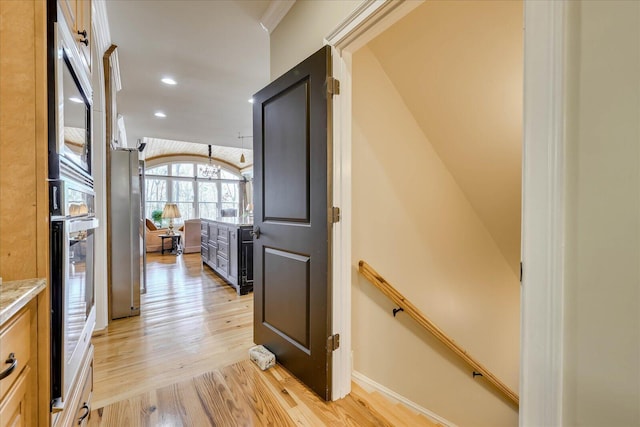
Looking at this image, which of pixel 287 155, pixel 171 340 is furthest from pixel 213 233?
pixel 287 155

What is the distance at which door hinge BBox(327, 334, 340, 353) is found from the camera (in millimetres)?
1653

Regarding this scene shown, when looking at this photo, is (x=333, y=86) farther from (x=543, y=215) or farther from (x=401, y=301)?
(x=401, y=301)

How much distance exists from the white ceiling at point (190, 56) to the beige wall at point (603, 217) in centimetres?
218

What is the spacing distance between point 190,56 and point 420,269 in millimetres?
3157

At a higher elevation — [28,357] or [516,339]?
[28,357]

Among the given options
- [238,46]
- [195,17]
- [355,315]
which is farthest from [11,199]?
[238,46]

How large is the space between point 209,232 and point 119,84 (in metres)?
2.51

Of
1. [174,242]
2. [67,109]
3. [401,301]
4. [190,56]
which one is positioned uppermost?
[190,56]

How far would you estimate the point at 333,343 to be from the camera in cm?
167

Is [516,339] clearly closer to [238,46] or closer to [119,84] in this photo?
[238,46]

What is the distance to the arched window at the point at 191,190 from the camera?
9750mm

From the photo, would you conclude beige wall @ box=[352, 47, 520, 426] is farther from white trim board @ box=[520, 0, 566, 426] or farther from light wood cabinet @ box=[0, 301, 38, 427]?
light wood cabinet @ box=[0, 301, 38, 427]

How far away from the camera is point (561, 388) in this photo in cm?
79

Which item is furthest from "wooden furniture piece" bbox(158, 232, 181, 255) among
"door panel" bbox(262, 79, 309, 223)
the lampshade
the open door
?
"door panel" bbox(262, 79, 309, 223)
